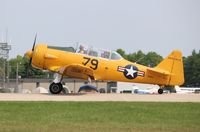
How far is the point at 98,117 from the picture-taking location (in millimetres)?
12750

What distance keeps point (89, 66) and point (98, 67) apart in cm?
44

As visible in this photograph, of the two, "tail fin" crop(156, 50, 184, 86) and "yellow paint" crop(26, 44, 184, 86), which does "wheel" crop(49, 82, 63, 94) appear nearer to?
"yellow paint" crop(26, 44, 184, 86)

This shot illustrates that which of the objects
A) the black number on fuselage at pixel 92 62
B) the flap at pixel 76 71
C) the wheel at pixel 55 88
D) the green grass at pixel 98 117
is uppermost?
the black number on fuselage at pixel 92 62

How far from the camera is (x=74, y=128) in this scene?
36.1 feet

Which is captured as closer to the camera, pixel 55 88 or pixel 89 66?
pixel 55 88

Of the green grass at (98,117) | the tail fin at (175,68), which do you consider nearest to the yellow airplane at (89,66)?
the tail fin at (175,68)

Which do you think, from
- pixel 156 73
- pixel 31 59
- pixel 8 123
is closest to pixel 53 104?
pixel 8 123

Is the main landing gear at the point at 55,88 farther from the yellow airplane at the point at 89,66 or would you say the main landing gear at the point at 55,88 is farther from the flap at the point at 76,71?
the flap at the point at 76,71

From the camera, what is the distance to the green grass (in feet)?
36.5

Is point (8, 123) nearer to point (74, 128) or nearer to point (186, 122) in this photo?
point (74, 128)

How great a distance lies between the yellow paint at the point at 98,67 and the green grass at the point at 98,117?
20.4ft

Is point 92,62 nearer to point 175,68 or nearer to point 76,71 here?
point 76,71

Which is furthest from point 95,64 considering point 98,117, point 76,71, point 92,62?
point 98,117

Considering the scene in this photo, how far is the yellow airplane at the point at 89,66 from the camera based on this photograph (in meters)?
21.9
